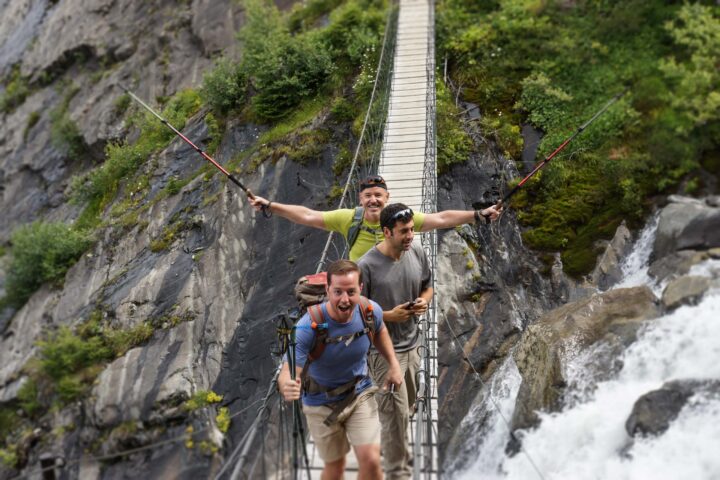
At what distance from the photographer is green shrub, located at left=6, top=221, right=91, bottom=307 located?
12.8 meters

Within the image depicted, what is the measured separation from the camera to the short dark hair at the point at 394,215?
4.30 meters

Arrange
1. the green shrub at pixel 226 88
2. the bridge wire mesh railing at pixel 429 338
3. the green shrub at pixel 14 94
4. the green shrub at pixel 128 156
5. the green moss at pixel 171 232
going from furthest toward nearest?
the green shrub at pixel 14 94 < the green shrub at pixel 128 156 < the green shrub at pixel 226 88 < the green moss at pixel 171 232 < the bridge wire mesh railing at pixel 429 338

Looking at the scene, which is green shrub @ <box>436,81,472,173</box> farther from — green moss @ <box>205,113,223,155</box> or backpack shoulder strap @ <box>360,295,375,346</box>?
backpack shoulder strap @ <box>360,295,375,346</box>

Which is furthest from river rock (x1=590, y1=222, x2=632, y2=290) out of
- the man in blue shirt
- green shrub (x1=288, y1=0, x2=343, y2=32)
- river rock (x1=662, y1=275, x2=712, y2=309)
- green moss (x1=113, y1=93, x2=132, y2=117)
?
green moss (x1=113, y1=93, x2=132, y2=117)

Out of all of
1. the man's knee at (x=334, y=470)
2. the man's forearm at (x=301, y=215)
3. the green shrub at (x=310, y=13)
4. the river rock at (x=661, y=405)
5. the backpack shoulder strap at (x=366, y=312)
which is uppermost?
the green shrub at (x=310, y=13)

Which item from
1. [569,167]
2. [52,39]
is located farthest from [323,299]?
[52,39]

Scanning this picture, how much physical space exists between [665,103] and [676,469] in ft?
19.5

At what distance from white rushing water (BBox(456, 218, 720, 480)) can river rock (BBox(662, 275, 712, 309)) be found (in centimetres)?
8

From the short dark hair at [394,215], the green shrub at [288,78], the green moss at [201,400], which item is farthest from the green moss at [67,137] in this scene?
the short dark hair at [394,215]

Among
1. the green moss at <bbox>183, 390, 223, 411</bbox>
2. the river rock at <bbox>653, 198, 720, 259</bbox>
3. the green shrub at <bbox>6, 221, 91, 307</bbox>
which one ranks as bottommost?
the green moss at <bbox>183, 390, 223, 411</bbox>

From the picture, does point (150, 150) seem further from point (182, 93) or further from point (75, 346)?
point (75, 346)

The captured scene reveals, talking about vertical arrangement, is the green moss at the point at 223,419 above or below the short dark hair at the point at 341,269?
below

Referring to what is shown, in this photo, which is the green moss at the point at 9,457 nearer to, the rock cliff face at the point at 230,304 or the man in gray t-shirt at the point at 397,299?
the rock cliff face at the point at 230,304

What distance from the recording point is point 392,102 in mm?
11172
